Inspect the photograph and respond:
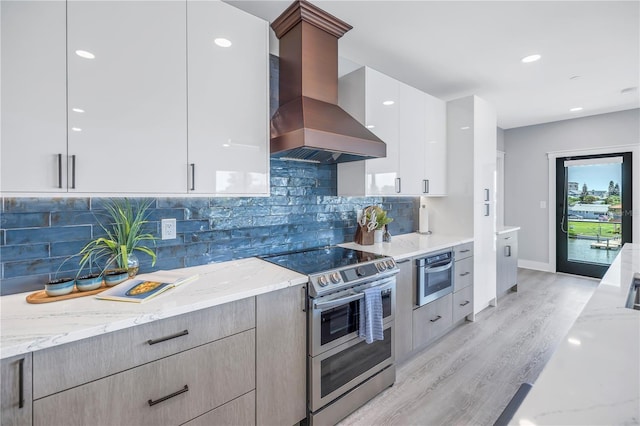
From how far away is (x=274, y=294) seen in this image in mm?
1589

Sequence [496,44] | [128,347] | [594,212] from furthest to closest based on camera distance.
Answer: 1. [594,212]
2. [496,44]
3. [128,347]

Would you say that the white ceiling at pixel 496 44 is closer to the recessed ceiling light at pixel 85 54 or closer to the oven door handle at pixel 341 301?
the recessed ceiling light at pixel 85 54

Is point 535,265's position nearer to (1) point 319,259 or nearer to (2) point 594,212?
(2) point 594,212

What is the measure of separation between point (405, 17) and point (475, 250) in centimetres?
242

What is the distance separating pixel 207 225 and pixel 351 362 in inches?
51.7

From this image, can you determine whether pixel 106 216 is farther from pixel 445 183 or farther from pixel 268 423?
pixel 445 183

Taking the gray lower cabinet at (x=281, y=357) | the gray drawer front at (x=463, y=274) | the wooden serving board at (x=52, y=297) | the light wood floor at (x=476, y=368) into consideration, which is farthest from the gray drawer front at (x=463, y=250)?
the wooden serving board at (x=52, y=297)

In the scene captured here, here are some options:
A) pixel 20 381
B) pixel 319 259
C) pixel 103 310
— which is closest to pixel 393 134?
pixel 319 259

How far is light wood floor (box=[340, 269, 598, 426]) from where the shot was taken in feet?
6.31

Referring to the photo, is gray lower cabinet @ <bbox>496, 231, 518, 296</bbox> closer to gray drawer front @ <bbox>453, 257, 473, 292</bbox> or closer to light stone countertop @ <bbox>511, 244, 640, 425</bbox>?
gray drawer front @ <bbox>453, 257, 473, 292</bbox>

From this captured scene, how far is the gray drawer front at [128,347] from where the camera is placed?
1030 millimetres

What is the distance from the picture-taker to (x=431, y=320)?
264 cm

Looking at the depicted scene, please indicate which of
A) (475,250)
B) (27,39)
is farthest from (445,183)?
(27,39)

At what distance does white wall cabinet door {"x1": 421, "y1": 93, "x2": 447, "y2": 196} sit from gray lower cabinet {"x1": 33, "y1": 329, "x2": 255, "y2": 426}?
241 cm
